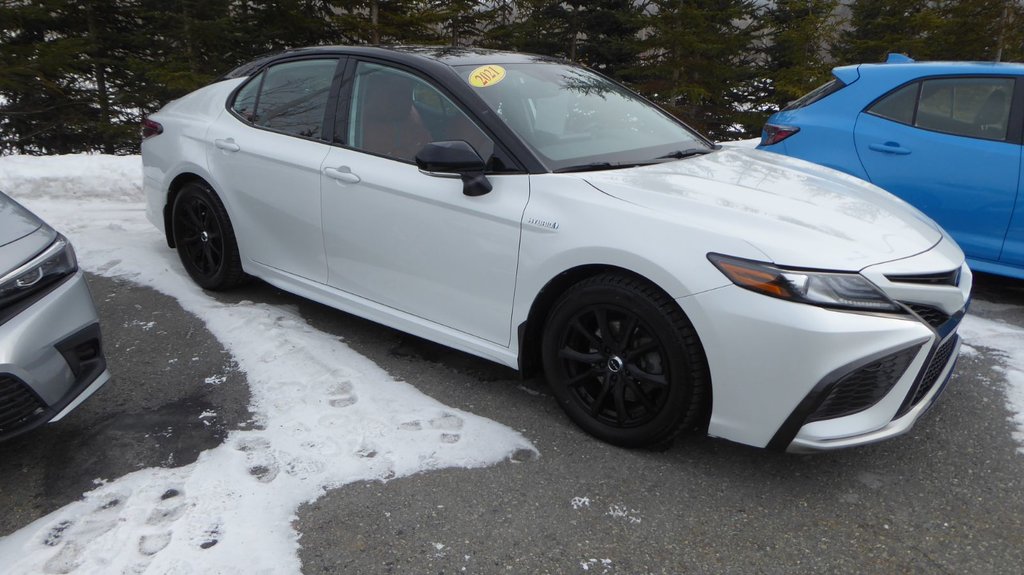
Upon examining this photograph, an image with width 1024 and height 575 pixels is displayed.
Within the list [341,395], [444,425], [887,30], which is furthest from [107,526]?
[887,30]

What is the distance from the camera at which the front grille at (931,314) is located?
262cm

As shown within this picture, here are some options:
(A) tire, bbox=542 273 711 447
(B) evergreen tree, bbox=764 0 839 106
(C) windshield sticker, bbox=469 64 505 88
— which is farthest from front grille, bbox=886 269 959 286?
(B) evergreen tree, bbox=764 0 839 106

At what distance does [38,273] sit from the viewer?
2.71 metres

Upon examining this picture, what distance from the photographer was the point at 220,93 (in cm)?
461

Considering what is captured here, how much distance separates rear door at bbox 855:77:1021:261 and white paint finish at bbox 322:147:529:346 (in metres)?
3.07

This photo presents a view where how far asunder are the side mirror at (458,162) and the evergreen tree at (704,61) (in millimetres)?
16646

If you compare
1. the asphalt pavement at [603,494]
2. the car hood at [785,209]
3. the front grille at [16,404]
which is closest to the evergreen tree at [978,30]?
the car hood at [785,209]

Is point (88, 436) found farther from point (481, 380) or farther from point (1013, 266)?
point (1013, 266)

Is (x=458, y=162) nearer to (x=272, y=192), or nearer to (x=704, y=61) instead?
(x=272, y=192)

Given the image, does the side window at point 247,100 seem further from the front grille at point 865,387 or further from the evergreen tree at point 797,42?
the evergreen tree at point 797,42

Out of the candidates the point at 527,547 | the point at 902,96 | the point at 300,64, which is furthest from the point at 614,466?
the point at 902,96

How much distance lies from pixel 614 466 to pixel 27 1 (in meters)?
15.3

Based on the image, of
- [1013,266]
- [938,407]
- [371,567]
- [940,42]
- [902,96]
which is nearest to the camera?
[371,567]

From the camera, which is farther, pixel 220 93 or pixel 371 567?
pixel 220 93
